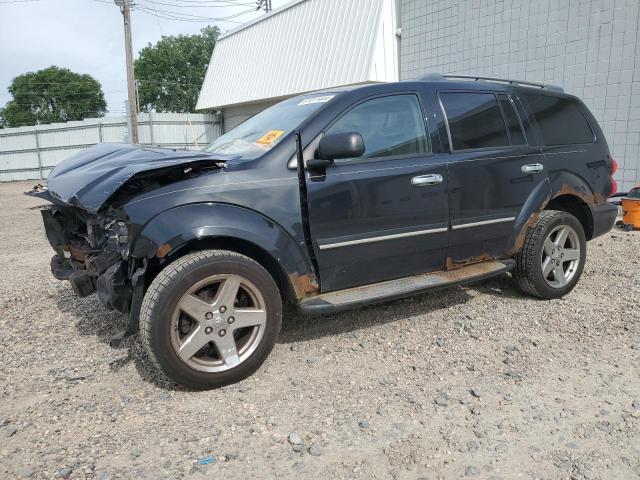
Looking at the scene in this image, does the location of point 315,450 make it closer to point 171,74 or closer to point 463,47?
point 463,47

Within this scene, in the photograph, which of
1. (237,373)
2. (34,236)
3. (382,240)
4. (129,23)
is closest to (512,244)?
(382,240)

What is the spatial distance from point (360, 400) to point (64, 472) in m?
1.59

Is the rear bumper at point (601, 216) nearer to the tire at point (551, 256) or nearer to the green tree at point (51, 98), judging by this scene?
the tire at point (551, 256)

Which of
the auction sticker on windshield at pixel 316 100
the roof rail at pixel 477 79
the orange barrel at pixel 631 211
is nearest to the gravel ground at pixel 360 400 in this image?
the auction sticker on windshield at pixel 316 100

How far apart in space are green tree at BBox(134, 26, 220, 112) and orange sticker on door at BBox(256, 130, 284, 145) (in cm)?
5635

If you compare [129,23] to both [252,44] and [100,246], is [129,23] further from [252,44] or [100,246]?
[100,246]

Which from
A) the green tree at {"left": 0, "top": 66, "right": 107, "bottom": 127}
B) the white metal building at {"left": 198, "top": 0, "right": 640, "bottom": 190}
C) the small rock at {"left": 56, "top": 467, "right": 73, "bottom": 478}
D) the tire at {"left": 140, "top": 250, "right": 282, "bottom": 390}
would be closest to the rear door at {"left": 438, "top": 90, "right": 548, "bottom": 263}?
the tire at {"left": 140, "top": 250, "right": 282, "bottom": 390}

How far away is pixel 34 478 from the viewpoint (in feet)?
7.75

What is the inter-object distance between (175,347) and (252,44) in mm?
17743

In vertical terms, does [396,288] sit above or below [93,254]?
below

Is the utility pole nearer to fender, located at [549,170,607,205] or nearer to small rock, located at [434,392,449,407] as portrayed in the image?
fender, located at [549,170,607,205]

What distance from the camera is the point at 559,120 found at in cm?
475

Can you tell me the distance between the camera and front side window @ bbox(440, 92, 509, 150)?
4.02 meters

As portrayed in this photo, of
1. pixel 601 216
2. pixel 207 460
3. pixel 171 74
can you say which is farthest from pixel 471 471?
pixel 171 74
